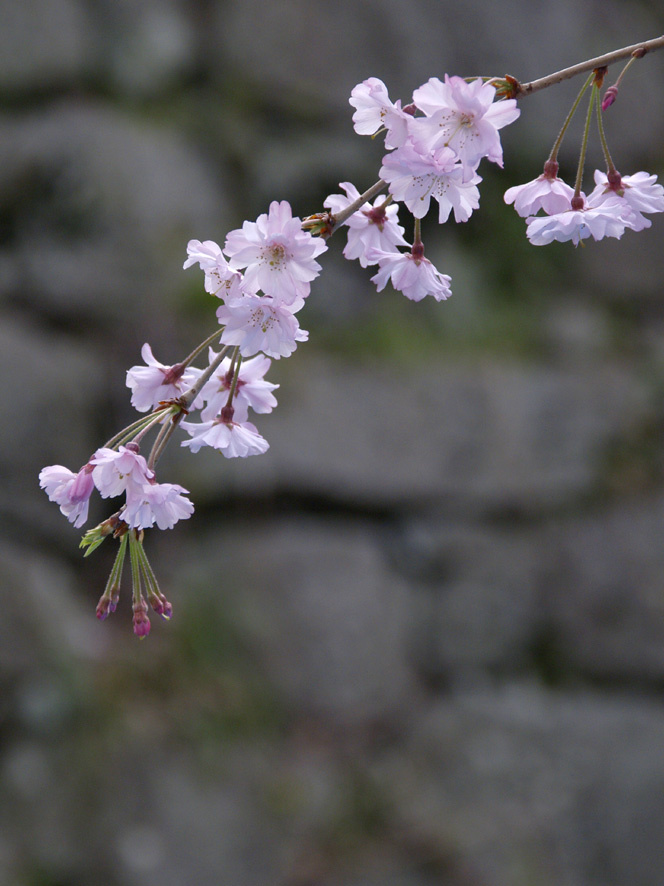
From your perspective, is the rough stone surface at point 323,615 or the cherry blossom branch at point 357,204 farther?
the rough stone surface at point 323,615

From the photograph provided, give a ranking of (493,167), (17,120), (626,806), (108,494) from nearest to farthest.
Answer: (108,494)
(626,806)
(17,120)
(493,167)

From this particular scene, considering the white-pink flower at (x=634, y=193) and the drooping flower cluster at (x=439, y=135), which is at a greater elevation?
the white-pink flower at (x=634, y=193)

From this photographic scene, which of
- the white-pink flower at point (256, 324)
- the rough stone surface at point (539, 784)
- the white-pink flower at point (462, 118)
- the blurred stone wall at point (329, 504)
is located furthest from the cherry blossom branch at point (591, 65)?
the rough stone surface at point (539, 784)

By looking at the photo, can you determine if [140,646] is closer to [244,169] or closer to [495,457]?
[495,457]

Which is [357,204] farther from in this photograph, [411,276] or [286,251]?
[411,276]

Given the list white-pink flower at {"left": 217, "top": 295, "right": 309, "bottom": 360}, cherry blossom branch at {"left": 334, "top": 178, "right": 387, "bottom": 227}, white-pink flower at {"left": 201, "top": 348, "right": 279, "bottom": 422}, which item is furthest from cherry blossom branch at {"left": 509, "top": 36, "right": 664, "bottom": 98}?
white-pink flower at {"left": 201, "top": 348, "right": 279, "bottom": 422}

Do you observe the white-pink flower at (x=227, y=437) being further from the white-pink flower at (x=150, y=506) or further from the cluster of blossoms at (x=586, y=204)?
the cluster of blossoms at (x=586, y=204)

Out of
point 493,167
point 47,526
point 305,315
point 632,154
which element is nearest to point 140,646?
point 47,526

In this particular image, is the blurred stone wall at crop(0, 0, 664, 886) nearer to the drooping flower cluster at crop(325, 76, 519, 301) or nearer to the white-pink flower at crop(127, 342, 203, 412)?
the white-pink flower at crop(127, 342, 203, 412)
